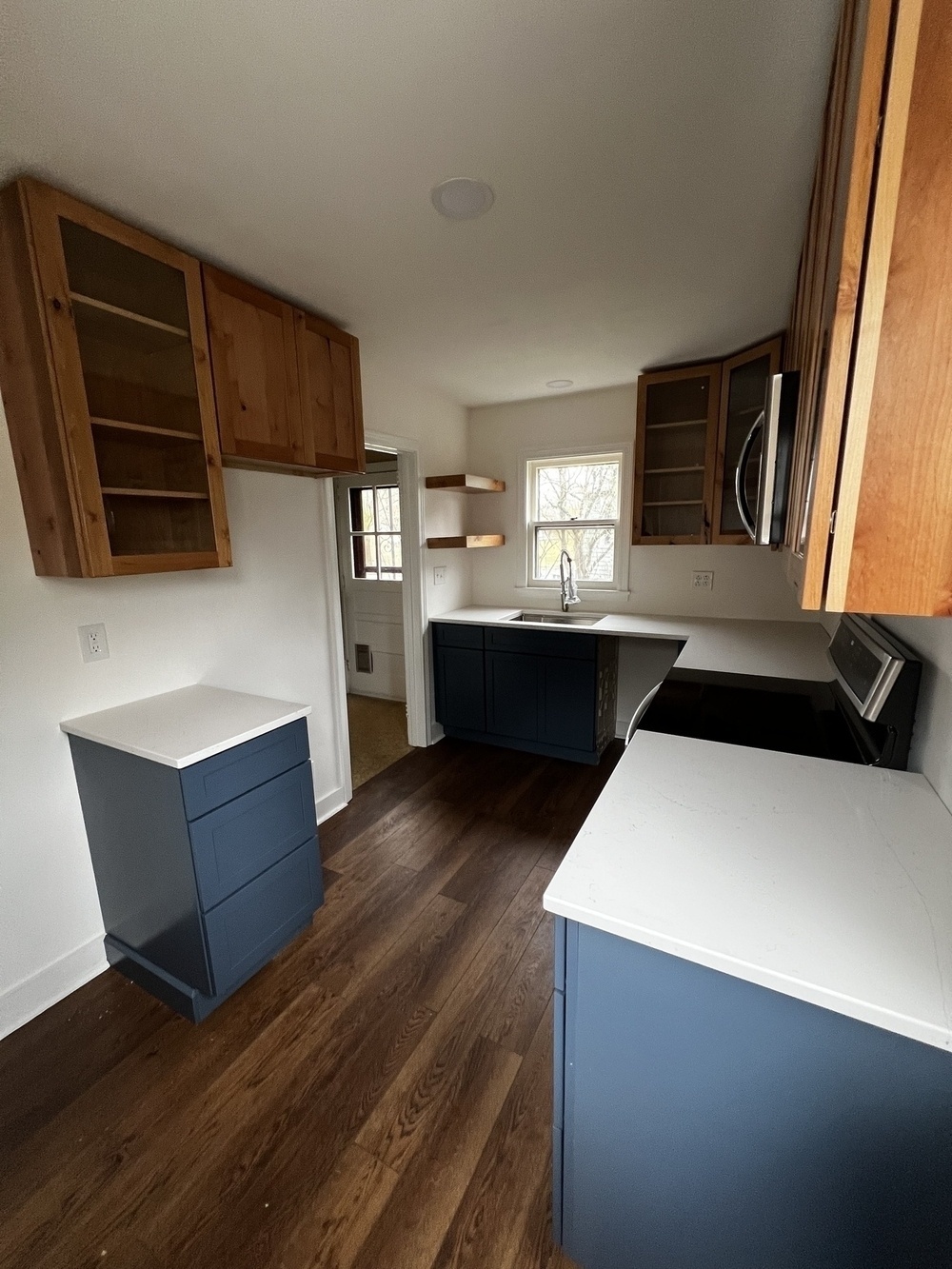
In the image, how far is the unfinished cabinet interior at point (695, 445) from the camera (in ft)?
8.77

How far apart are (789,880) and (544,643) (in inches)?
90.4

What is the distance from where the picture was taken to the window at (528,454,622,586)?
348 cm

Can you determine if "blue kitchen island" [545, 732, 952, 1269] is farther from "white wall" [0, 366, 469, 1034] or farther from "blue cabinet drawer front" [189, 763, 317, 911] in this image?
"white wall" [0, 366, 469, 1034]

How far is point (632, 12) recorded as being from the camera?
0.93 metres

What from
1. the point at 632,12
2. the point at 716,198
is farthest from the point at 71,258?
the point at 716,198

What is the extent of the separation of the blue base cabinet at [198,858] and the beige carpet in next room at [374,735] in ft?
4.28

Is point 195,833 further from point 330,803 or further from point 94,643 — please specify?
point 330,803

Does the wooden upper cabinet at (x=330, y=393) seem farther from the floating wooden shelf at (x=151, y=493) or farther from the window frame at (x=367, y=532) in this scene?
the window frame at (x=367, y=532)

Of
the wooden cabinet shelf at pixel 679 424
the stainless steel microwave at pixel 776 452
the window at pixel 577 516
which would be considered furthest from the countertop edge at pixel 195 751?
the wooden cabinet shelf at pixel 679 424

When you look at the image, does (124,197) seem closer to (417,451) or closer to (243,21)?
(243,21)

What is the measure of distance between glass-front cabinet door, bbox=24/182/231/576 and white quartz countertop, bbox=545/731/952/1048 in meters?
1.54

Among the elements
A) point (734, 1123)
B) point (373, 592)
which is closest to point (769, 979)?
point (734, 1123)

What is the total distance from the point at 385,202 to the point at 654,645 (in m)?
2.76

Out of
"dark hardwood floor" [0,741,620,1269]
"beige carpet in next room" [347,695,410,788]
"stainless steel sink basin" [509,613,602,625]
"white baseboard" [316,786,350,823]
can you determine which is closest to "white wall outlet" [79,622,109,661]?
"dark hardwood floor" [0,741,620,1269]
